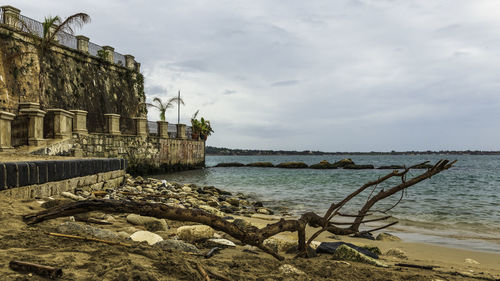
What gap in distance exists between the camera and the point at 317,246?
179 inches

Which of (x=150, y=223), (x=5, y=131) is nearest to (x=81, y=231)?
(x=150, y=223)

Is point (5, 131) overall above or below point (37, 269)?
above

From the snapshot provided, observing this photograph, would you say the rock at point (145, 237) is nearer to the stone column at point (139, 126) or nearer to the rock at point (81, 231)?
the rock at point (81, 231)

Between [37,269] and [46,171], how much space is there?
3849 mm

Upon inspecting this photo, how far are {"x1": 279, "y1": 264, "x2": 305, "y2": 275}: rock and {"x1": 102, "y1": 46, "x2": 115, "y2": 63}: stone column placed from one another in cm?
2579

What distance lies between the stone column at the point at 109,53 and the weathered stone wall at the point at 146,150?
766cm

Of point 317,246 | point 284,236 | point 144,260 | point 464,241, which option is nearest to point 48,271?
point 144,260

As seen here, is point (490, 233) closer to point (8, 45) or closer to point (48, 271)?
point (48, 271)

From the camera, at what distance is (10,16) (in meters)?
17.0

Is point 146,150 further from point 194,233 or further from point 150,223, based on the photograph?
point 194,233

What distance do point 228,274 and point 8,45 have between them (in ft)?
63.4

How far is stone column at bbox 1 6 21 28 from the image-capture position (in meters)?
16.8

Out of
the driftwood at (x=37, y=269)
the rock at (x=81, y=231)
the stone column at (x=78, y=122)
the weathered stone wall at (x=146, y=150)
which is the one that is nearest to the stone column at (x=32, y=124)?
the weathered stone wall at (x=146, y=150)

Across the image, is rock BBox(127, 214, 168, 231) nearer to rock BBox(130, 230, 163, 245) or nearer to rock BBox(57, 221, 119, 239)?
rock BBox(130, 230, 163, 245)
